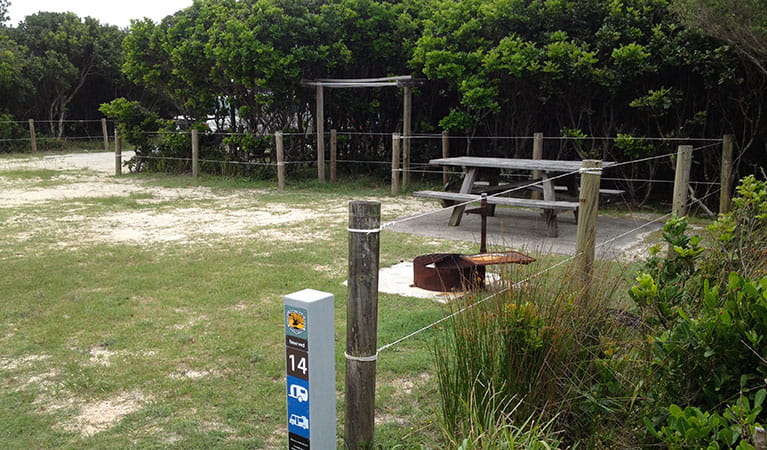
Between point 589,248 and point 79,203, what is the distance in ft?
27.7

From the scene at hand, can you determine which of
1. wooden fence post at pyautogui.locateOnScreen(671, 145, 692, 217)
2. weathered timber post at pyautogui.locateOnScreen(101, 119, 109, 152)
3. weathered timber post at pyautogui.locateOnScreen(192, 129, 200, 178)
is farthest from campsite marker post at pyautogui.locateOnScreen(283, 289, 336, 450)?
weathered timber post at pyautogui.locateOnScreen(101, 119, 109, 152)

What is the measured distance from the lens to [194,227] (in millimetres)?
8062

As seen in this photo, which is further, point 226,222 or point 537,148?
point 537,148

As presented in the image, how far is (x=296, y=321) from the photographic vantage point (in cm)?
248

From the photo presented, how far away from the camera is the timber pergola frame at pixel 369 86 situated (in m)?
11.2

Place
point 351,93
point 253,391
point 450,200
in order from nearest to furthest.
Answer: point 253,391, point 450,200, point 351,93

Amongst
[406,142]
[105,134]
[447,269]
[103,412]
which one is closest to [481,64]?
[406,142]

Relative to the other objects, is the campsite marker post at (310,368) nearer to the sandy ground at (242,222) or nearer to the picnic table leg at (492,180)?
the sandy ground at (242,222)

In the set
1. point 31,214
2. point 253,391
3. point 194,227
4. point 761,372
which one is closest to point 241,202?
point 194,227

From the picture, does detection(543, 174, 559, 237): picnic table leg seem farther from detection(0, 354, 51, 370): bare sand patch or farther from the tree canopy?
detection(0, 354, 51, 370): bare sand patch

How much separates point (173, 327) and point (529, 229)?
478 centimetres

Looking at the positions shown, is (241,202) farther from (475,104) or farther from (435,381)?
(435,381)

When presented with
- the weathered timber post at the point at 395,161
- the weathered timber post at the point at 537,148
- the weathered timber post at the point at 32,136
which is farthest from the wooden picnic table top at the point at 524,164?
the weathered timber post at the point at 32,136

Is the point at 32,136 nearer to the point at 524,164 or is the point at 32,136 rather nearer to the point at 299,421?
the point at 524,164
